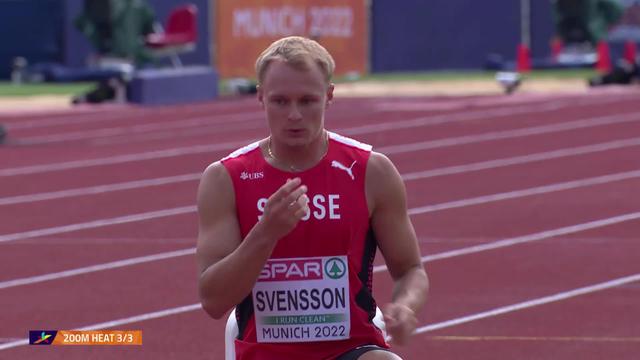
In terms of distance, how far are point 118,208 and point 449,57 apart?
25.8 metres

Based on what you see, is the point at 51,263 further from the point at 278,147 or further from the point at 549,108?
the point at 549,108

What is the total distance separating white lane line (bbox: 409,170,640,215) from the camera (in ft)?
41.4

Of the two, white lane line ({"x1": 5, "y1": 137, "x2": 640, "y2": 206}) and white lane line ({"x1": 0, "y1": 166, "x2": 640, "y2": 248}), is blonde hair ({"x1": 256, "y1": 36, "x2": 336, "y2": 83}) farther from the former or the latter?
white lane line ({"x1": 5, "y1": 137, "x2": 640, "y2": 206})

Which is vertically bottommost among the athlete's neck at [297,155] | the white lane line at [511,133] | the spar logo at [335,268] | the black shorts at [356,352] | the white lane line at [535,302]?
the white lane line at [511,133]

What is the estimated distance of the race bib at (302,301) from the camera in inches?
152

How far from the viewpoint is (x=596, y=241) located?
10.7 meters

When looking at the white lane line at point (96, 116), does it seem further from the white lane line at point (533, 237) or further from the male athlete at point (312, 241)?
the male athlete at point (312, 241)

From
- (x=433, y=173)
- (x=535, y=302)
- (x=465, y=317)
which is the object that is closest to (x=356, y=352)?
(x=465, y=317)

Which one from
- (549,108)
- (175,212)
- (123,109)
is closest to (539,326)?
(175,212)

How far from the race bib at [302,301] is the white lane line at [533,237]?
18.0 ft

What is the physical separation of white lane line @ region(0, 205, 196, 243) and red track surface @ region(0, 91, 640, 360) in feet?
0.10

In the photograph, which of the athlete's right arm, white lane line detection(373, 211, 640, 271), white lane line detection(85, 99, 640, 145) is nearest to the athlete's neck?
the athlete's right arm

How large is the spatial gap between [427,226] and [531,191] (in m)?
2.43

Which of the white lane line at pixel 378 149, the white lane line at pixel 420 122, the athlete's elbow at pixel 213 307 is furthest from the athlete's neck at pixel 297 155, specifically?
the white lane line at pixel 420 122
